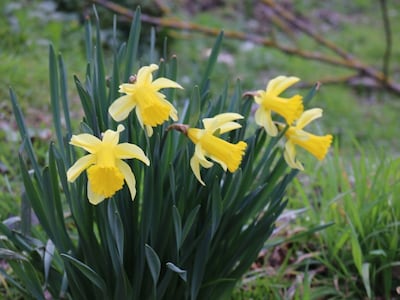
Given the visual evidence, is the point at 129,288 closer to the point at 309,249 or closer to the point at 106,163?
the point at 106,163

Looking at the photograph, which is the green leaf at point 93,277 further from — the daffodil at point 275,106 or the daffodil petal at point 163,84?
the daffodil at point 275,106

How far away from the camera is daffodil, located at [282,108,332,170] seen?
A: 4.14ft

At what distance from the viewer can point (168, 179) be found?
121 cm

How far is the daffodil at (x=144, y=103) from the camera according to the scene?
40.9 inches

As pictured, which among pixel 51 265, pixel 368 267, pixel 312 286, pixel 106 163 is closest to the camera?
pixel 106 163

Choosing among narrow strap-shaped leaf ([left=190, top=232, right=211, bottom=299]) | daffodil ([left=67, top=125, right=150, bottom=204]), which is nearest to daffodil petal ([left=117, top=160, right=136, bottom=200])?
daffodil ([left=67, top=125, right=150, bottom=204])

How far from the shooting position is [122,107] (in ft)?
3.51

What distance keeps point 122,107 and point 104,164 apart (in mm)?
146

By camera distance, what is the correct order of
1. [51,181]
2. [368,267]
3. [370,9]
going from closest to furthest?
[51,181]
[368,267]
[370,9]

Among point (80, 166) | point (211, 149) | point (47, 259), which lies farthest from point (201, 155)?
point (47, 259)

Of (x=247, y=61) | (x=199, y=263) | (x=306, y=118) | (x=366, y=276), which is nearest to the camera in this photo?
(x=199, y=263)

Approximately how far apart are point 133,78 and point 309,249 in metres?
1.00

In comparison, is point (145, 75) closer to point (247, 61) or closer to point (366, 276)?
point (366, 276)

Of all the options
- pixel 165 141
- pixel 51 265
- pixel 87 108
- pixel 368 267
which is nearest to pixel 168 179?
pixel 165 141
